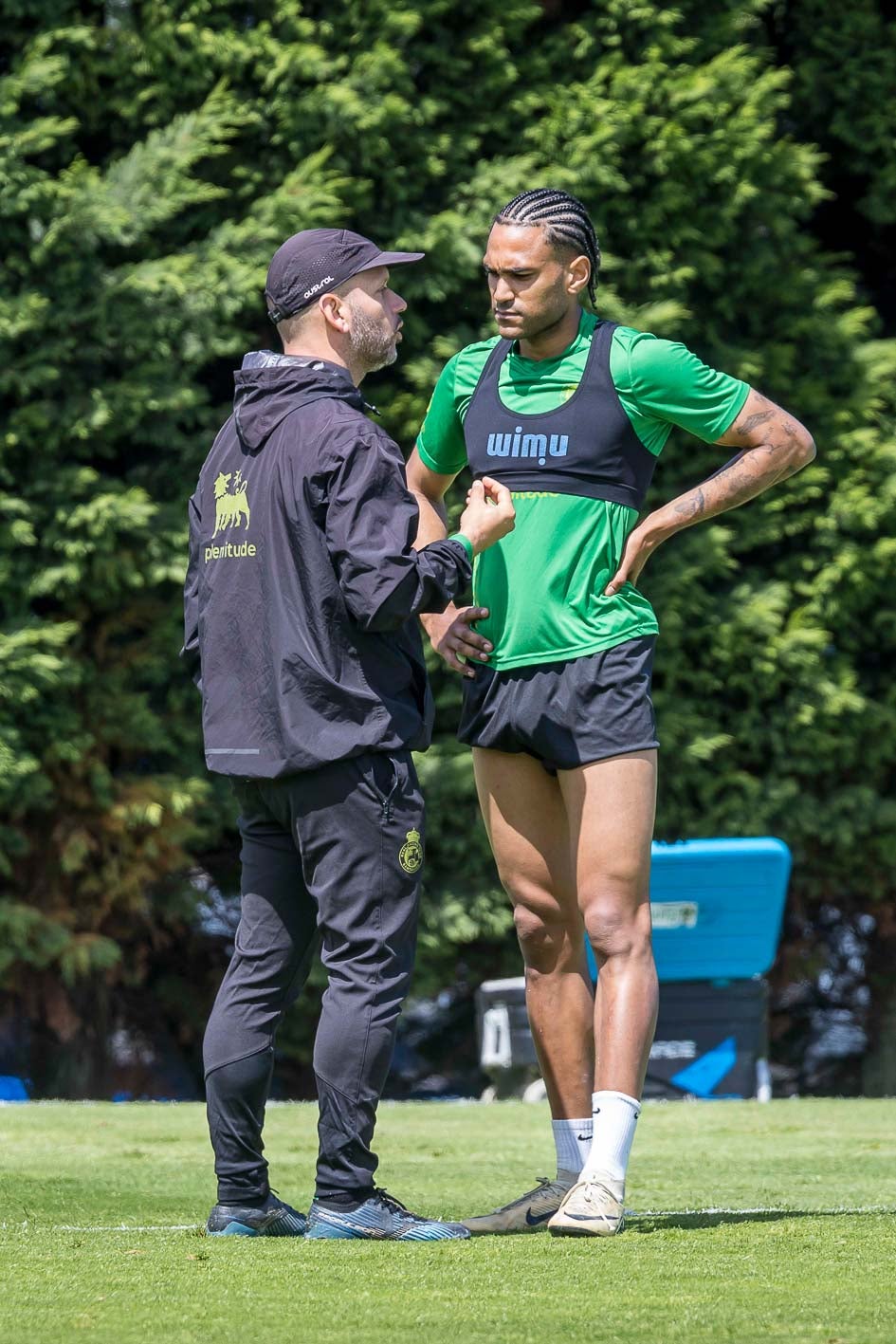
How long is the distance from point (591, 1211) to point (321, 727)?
1010mm

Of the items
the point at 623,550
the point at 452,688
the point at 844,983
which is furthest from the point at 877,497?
the point at 623,550

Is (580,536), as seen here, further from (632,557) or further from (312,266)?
(312,266)

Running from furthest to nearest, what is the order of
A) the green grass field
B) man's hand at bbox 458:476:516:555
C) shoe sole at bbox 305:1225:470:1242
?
1. man's hand at bbox 458:476:516:555
2. shoe sole at bbox 305:1225:470:1242
3. the green grass field

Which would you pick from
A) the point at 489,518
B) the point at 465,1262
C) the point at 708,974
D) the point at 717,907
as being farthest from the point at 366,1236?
the point at 708,974

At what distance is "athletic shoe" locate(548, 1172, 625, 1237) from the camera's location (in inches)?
135

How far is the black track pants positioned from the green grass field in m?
0.21

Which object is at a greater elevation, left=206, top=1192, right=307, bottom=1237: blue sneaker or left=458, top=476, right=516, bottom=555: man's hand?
left=458, top=476, right=516, bottom=555: man's hand

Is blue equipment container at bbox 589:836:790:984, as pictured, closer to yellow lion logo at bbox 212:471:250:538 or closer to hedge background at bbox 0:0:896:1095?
hedge background at bbox 0:0:896:1095

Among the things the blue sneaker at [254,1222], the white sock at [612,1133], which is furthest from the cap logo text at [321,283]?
the blue sneaker at [254,1222]

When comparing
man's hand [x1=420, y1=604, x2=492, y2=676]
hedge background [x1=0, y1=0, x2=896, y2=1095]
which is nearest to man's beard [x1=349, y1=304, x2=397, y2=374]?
man's hand [x1=420, y1=604, x2=492, y2=676]

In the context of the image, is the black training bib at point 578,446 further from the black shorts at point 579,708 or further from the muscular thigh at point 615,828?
the muscular thigh at point 615,828

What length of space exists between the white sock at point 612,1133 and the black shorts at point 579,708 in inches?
25.7

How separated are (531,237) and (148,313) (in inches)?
212

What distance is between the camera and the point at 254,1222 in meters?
3.54
